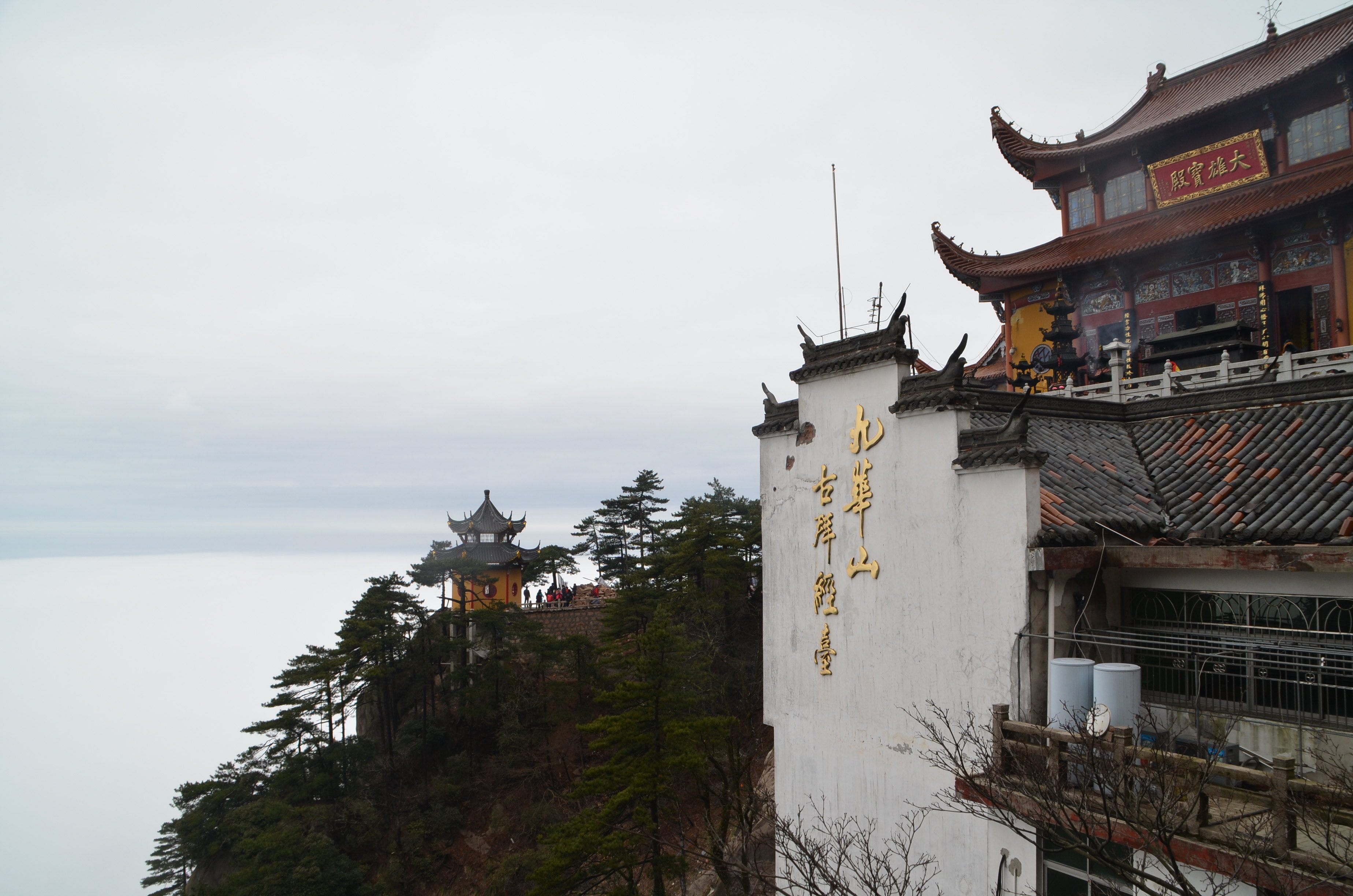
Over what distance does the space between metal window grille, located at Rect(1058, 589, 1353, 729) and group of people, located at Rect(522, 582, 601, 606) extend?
3022cm

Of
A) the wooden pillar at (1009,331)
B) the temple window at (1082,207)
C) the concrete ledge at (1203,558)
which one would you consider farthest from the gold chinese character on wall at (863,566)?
the temple window at (1082,207)

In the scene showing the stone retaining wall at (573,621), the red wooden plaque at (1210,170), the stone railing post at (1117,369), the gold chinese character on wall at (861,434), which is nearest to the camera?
the gold chinese character on wall at (861,434)

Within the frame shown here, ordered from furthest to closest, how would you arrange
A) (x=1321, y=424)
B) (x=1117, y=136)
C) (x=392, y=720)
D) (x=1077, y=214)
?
(x=392, y=720), (x=1077, y=214), (x=1117, y=136), (x=1321, y=424)

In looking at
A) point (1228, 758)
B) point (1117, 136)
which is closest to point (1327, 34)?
point (1117, 136)

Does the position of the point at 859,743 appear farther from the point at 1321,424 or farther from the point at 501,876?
the point at 501,876

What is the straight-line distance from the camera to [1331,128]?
19125mm

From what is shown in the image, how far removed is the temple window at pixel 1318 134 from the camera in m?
18.9

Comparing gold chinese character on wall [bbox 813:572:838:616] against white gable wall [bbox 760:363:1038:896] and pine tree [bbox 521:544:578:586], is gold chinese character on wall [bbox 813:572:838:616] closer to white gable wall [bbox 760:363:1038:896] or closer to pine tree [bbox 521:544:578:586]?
white gable wall [bbox 760:363:1038:896]

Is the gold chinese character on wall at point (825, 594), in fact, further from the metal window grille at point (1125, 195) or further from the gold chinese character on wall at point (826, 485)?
the metal window grille at point (1125, 195)

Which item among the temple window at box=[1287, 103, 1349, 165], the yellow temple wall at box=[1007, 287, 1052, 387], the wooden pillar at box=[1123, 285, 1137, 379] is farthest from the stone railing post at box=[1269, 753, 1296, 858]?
the yellow temple wall at box=[1007, 287, 1052, 387]

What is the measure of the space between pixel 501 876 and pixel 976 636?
18.9 meters

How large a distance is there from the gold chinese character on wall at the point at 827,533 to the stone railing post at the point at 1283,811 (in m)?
5.50

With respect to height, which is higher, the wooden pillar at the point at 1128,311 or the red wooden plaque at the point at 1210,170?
the red wooden plaque at the point at 1210,170

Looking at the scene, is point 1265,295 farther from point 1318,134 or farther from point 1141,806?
point 1141,806
